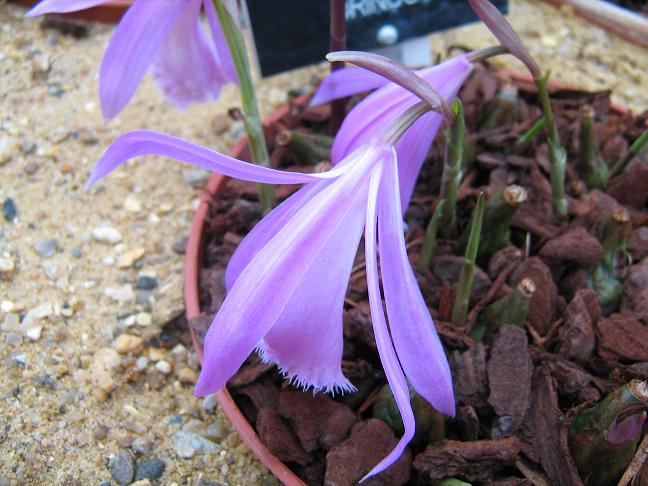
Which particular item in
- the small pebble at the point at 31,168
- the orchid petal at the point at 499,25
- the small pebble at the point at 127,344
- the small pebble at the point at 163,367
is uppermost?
the orchid petal at the point at 499,25

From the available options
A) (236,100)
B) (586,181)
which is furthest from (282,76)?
(586,181)

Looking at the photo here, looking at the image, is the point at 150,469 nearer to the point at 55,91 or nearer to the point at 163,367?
the point at 163,367

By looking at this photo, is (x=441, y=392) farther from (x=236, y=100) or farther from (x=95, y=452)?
(x=236, y=100)

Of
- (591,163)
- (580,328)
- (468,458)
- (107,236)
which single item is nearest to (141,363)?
(107,236)

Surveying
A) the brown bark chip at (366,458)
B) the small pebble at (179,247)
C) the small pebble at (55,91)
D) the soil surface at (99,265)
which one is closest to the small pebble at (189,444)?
the soil surface at (99,265)

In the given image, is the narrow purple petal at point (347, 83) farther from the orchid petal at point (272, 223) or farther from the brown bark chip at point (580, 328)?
the brown bark chip at point (580, 328)

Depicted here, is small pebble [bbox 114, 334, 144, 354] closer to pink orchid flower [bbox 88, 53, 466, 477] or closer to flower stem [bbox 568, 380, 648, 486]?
pink orchid flower [bbox 88, 53, 466, 477]
